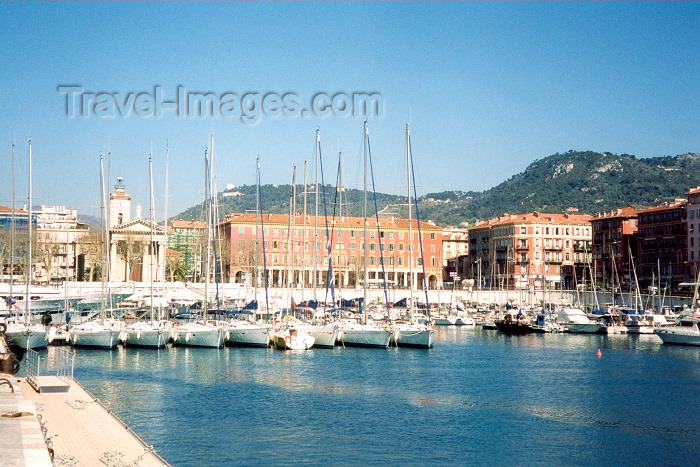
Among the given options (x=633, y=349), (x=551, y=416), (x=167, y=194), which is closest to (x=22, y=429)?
(x=551, y=416)

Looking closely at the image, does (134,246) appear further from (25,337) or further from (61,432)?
(61,432)

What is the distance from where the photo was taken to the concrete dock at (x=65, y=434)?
14870 millimetres

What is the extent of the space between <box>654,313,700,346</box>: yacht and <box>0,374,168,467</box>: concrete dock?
163 ft

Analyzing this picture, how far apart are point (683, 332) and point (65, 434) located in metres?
53.6

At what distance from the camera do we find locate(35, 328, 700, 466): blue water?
85.4ft

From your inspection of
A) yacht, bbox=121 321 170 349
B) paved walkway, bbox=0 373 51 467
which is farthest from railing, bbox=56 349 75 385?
paved walkway, bbox=0 373 51 467

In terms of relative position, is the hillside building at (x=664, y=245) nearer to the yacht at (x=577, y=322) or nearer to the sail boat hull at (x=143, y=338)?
the yacht at (x=577, y=322)

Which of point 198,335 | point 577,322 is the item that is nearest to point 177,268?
point 577,322

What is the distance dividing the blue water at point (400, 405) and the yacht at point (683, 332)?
890cm

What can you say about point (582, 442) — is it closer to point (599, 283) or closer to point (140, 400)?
point (140, 400)

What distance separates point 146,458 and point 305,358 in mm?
30392

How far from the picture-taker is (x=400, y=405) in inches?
1344

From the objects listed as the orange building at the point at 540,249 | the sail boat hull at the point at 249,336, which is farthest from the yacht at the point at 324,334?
the orange building at the point at 540,249

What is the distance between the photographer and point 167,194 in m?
61.5
